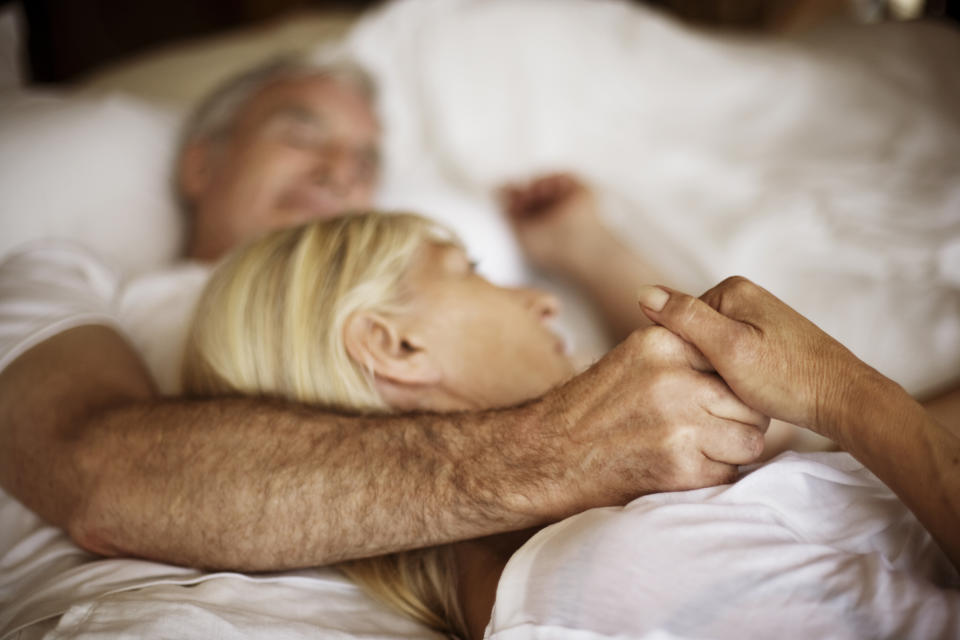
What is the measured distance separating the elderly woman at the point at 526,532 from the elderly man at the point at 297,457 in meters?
0.06

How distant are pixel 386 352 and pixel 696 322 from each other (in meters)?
0.44

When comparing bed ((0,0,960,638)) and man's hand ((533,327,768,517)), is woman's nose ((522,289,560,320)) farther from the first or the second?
man's hand ((533,327,768,517))

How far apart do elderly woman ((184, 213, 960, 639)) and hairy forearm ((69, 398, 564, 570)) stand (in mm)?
102

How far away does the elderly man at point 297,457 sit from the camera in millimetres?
794

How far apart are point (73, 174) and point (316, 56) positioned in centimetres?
80

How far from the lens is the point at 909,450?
689 mm

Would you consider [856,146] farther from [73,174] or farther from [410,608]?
[73,174]

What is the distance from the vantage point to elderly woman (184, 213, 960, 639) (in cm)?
67

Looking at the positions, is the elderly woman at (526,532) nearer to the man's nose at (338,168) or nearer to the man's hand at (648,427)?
the man's hand at (648,427)

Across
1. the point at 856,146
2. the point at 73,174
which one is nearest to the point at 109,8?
the point at 73,174

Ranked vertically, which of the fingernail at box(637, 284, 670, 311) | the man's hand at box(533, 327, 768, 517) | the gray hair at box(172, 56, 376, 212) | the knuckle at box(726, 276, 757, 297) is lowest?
the man's hand at box(533, 327, 768, 517)

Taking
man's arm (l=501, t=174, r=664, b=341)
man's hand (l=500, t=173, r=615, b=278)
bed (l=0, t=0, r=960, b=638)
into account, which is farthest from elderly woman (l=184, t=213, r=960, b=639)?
man's hand (l=500, t=173, r=615, b=278)

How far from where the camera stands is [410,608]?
943mm

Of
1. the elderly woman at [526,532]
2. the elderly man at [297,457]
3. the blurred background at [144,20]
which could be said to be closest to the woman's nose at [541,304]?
the elderly woman at [526,532]
